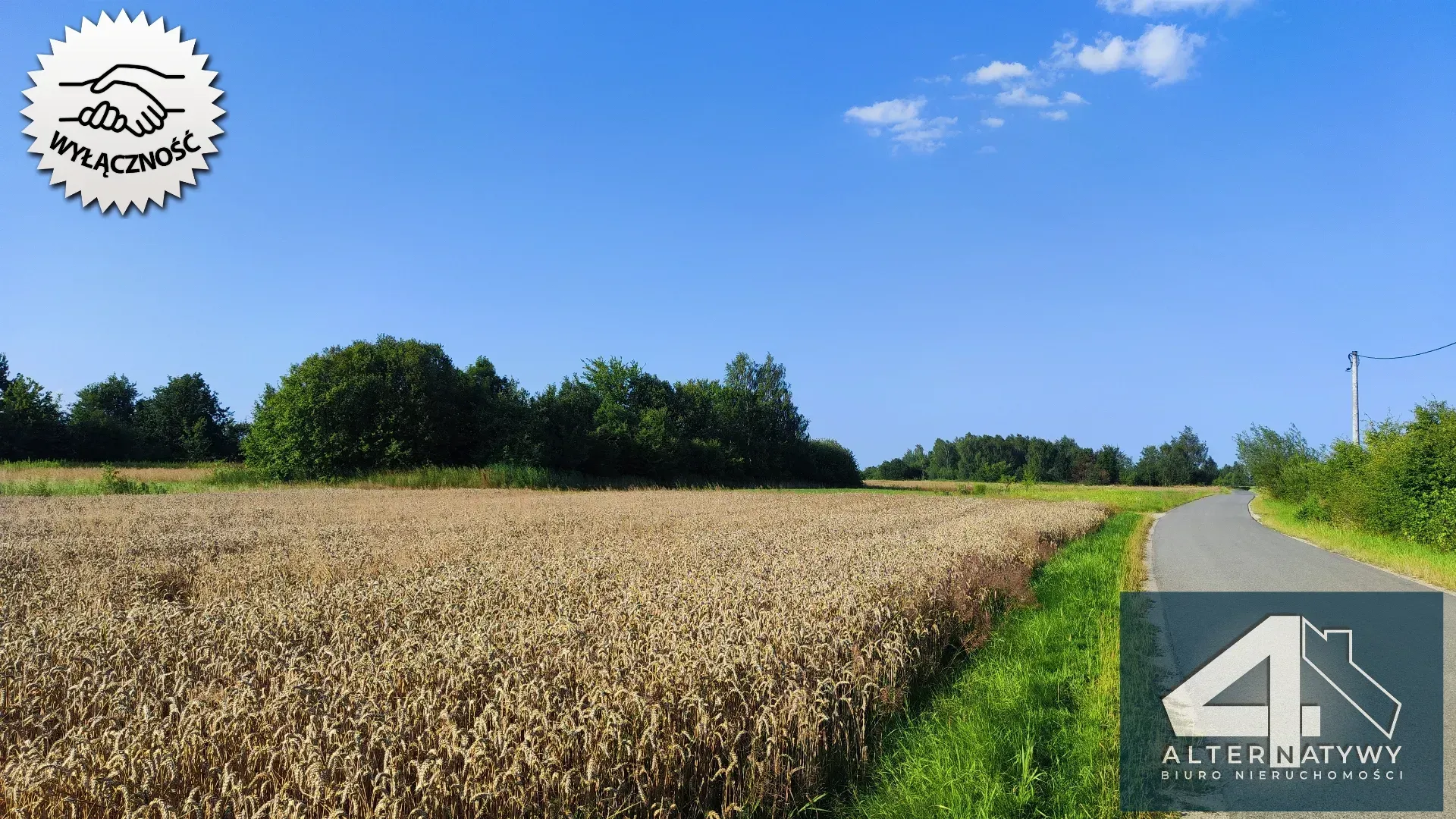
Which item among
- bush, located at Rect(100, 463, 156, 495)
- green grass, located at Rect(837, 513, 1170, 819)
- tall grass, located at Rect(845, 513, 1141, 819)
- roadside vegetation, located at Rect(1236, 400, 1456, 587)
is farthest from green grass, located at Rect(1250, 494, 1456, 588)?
bush, located at Rect(100, 463, 156, 495)

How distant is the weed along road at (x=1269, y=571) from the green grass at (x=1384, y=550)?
41cm

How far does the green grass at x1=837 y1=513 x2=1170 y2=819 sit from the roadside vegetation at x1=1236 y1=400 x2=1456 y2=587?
1040 cm

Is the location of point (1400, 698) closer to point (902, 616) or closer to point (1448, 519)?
point (902, 616)

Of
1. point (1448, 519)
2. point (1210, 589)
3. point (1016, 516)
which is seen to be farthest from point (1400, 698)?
point (1448, 519)

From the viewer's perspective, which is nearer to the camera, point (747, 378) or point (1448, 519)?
point (1448, 519)

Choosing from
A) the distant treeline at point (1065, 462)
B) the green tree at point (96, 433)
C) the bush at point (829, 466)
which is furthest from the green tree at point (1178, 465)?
the green tree at point (96, 433)

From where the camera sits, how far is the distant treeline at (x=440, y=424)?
5219cm

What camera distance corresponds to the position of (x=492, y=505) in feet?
80.7

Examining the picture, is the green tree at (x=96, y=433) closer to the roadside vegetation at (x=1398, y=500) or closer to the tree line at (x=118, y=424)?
the tree line at (x=118, y=424)

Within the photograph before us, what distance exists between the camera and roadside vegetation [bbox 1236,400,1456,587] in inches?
697

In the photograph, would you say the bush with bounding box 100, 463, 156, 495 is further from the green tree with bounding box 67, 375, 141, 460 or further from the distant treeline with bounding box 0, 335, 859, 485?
the green tree with bounding box 67, 375, 141, 460

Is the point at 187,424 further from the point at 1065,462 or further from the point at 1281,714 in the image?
the point at 1065,462

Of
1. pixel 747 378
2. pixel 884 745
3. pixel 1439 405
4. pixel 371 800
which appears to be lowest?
pixel 884 745

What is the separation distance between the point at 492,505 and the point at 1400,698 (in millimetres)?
22480
